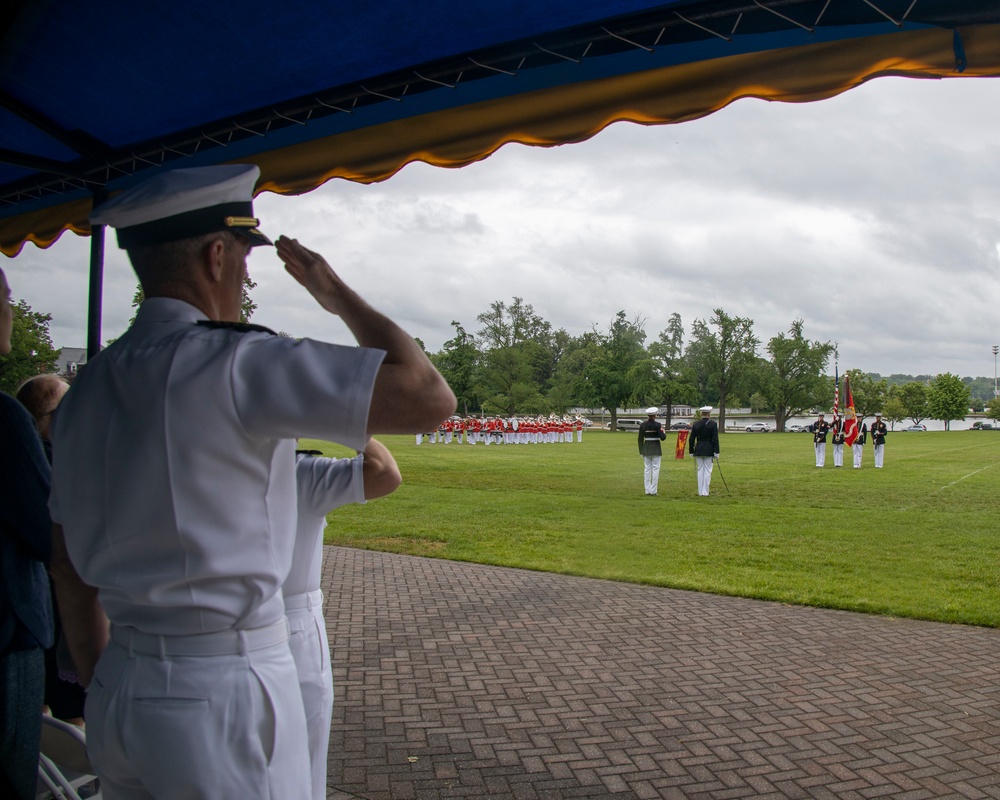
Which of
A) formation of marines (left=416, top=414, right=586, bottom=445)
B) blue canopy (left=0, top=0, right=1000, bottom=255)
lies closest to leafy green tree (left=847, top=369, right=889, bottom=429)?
formation of marines (left=416, top=414, right=586, bottom=445)

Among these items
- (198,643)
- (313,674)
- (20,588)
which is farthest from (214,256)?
(313,674)

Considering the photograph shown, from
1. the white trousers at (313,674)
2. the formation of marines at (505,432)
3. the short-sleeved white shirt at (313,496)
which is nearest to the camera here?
the white trousers at (313,674)

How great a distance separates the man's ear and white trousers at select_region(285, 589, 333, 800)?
1349mm

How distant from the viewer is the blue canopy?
285 centimetres

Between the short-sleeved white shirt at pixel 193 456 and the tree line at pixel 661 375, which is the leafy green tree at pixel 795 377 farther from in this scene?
the short-sleeved white shirt at pixel 193 456

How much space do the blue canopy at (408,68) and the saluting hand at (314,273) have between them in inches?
70.2

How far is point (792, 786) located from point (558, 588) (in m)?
4.73

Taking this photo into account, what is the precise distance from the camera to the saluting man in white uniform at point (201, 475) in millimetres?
1321

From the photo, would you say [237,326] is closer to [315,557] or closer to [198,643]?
[198,643]

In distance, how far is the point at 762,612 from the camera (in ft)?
24.8

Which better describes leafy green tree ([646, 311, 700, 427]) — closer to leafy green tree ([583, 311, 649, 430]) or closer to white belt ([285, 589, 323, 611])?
leafy green tree ([583, 311, 649, 430])

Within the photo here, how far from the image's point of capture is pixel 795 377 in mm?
87938

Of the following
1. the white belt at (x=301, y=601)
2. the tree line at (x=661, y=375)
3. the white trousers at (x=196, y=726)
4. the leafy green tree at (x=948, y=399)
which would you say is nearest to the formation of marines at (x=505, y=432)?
the tree line at (x=661, y=375)

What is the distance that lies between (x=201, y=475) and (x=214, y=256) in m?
0.44
